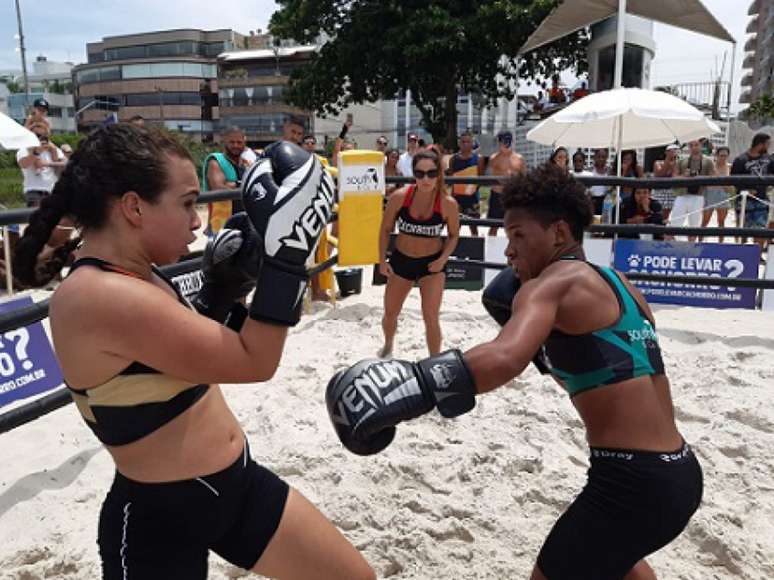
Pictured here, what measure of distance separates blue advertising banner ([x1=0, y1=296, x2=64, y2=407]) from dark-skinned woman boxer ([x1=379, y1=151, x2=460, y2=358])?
88.8 inches

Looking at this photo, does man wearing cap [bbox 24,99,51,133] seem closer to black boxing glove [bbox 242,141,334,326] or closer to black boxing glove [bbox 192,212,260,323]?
black boxing glove [bbox 192,212,260,323]

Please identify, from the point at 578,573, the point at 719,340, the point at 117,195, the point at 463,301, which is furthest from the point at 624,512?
the point at 463,301

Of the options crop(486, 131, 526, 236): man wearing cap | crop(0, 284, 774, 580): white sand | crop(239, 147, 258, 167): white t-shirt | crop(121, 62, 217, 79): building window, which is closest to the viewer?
crop(0, 284, 774, 580): white sand

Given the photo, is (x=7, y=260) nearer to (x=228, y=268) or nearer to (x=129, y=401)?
(x=228, y=268)

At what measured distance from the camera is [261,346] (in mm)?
1273

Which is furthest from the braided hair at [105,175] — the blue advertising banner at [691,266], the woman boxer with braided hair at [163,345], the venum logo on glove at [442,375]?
the blue advertising banner at [691,266]

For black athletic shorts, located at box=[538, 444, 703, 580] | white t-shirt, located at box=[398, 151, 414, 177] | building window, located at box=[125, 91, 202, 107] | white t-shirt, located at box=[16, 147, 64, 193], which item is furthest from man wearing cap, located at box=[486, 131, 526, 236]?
building window, located at box=[125, 91, 202, 107]

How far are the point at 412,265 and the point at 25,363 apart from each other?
8.11 ft

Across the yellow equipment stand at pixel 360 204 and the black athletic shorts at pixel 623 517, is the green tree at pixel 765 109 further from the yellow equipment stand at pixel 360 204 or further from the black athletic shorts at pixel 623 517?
the black athletic shorts at pixel 623 517

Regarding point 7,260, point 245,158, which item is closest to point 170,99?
point 7,260

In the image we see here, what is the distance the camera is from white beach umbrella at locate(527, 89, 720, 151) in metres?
7.14

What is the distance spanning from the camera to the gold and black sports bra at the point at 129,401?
130 centimetres

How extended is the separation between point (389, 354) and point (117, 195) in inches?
144

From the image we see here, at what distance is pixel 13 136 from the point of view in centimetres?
645
